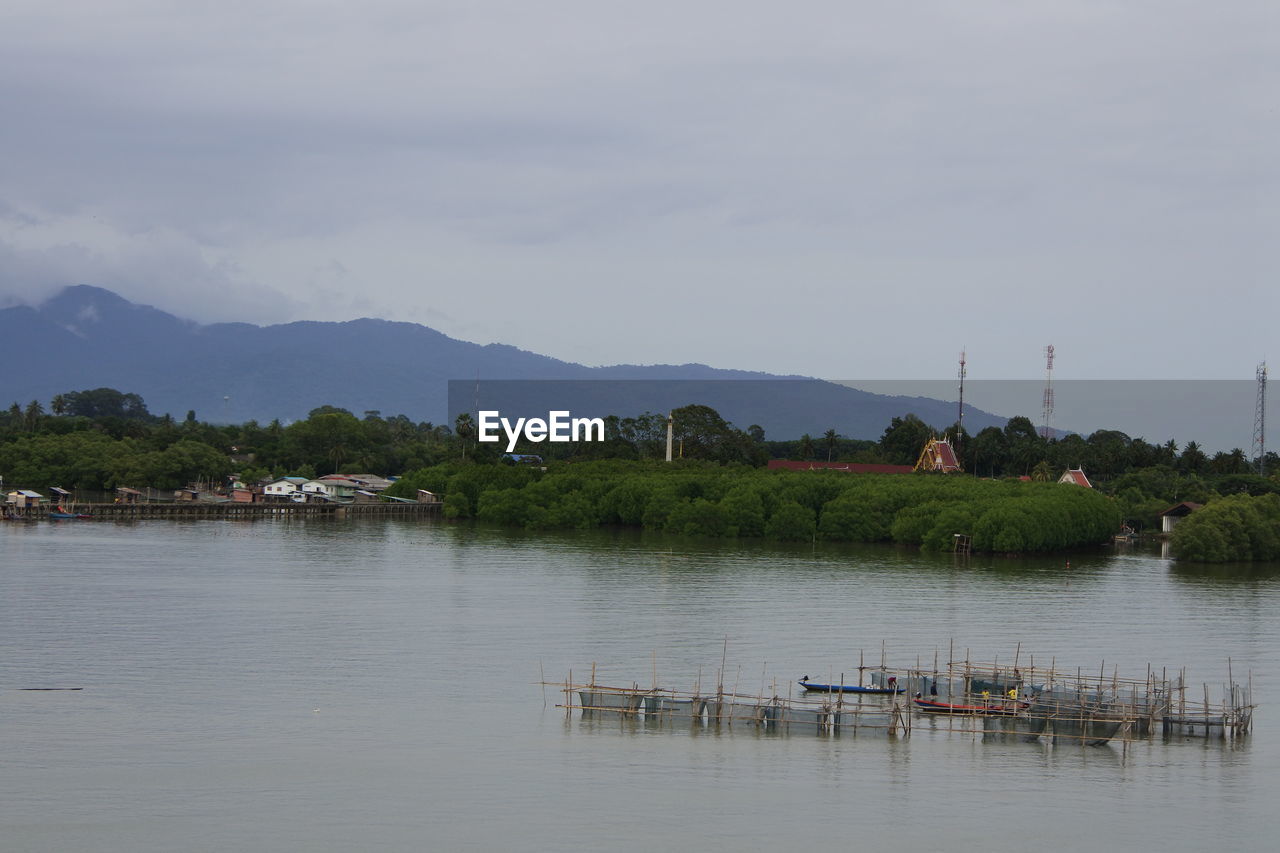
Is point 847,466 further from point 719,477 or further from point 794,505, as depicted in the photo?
point 794,505

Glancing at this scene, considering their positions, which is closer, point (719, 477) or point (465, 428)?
point (719, 477)

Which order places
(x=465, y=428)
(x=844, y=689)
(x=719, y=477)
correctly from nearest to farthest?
1. (x=844, y=689)
2. (x=719, y=477)
3. (x=465, y=428)

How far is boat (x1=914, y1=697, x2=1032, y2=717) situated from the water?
3.95ft

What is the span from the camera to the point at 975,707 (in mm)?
28859

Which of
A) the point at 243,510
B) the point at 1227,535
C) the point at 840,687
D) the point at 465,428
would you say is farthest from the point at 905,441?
the point at 840,687

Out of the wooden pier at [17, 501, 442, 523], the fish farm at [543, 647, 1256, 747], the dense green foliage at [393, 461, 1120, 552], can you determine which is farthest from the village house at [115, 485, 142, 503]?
the fish farm at [543, 647, 1256, 747]

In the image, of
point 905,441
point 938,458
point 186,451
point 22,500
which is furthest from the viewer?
point 905,441

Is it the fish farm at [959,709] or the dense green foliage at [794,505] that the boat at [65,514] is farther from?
the fish farm at [959,709]

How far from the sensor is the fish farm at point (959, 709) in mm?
27688

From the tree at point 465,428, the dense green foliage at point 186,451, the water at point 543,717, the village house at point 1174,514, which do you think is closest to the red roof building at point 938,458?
the village house at point 1174,514

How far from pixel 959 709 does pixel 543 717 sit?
27.5 feet

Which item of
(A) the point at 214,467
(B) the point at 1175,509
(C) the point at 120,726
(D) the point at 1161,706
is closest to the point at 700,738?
(D) the point at 1161,706

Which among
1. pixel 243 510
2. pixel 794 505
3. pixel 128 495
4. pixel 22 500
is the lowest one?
pixel 243 510

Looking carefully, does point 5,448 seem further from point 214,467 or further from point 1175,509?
point 1175,509
